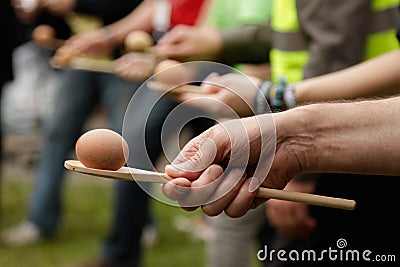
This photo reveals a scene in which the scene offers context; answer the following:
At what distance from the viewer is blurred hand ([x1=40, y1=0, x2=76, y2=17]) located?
314 centimetres

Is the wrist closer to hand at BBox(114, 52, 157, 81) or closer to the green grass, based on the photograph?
hand at BBox(114, 52, 157, 81)

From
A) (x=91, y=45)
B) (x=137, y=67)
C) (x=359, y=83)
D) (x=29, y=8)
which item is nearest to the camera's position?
(x=359, y=83)

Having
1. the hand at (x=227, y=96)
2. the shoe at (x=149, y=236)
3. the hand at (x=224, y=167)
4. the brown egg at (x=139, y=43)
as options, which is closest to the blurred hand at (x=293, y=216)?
the hand at (x=227, y=96)

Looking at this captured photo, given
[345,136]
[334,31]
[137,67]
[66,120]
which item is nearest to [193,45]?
[137,67]

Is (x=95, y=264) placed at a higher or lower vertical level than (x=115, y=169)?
higher

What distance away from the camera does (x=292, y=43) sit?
1845 mm

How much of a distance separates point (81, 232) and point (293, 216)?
1.93 meters

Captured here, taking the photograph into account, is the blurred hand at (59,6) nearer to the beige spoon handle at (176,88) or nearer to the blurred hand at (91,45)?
the blurred hand at (91,45)

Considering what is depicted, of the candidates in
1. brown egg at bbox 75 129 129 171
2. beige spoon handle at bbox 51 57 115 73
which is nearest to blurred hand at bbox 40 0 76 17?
beige spoon handle at bbox 51 57 115 73

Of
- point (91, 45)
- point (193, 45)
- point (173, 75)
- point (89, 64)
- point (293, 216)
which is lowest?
point (293, 216)

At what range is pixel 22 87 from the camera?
5.81 metres

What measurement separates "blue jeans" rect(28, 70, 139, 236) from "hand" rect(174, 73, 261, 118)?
4.30 ft

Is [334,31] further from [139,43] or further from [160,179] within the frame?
[139,43]

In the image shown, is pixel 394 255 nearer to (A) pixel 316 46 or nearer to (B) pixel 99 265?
(A) pixel 316 46
